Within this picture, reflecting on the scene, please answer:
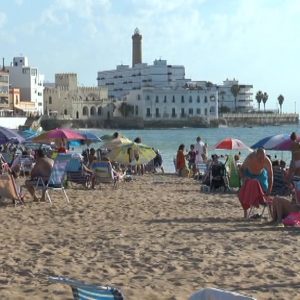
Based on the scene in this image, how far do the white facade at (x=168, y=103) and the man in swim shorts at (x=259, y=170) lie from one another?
339ft

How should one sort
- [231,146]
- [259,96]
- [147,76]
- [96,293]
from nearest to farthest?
[96,293] → [231,146] → [147,76] → [259,96]

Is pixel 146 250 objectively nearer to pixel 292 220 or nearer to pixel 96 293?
pixel 292 220

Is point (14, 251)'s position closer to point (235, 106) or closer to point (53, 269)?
point (53, 269)

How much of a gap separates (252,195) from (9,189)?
146 inches

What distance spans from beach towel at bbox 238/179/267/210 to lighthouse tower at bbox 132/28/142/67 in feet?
454

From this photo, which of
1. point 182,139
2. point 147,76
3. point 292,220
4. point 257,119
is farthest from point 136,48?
point 292,220

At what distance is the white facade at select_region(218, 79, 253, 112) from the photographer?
13700 centimetres

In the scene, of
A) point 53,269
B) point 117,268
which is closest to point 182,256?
point 117,268

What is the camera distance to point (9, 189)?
10844mm

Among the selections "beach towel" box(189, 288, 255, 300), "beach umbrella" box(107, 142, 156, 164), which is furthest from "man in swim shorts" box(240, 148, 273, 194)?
"beach umbrella" box(107, 142, 156, 164)

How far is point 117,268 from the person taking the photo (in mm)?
6406

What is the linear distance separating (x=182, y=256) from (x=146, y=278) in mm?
983

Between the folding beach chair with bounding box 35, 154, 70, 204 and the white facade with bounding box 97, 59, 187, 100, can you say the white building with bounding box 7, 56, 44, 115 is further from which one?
the folding beach chair with bounding box 35, 154, 70, 204

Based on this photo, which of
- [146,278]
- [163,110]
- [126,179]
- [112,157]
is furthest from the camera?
[163,110]
